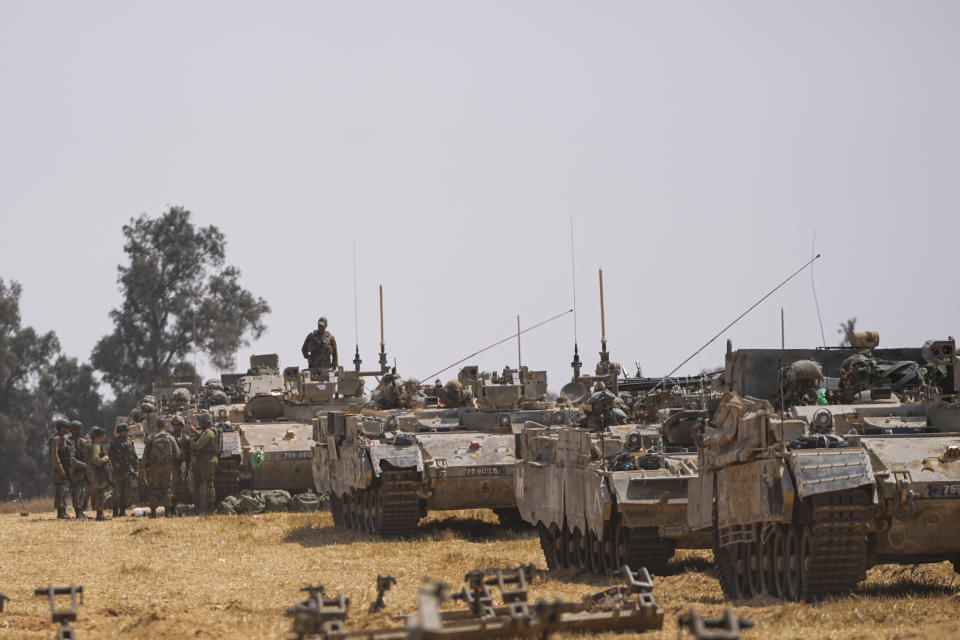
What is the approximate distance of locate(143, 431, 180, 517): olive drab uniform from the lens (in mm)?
26406

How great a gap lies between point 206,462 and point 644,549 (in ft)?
43.9

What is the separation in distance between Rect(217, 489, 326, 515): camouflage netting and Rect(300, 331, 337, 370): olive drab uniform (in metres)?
3.10

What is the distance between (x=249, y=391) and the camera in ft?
101

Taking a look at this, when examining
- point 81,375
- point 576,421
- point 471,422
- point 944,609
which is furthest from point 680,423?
point 81,375

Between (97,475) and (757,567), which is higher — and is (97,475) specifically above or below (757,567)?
above

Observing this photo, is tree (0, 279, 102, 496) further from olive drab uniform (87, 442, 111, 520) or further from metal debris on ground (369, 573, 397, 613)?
metal debris on ground (369, 573, 397, 613)

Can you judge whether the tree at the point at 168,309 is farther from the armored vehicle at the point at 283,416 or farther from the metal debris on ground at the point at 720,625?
the metal debris on ground at the point at 720,625

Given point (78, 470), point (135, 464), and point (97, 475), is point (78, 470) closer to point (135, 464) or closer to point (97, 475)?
point (97, 475)

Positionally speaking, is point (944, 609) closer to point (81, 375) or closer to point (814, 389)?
point (814, 389)

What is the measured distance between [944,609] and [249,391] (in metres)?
21.0

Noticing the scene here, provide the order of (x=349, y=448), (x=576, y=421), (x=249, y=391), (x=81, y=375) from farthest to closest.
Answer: (x=81, y=375) < (x=249, y=391) < (x=349, y=448) < (x=576, y=421)

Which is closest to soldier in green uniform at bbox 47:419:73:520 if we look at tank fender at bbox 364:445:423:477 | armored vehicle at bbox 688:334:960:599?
tank fender at bbox 364:445:423:477

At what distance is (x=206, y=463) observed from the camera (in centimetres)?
2647

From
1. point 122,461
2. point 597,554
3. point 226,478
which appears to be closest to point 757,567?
point 597,554
